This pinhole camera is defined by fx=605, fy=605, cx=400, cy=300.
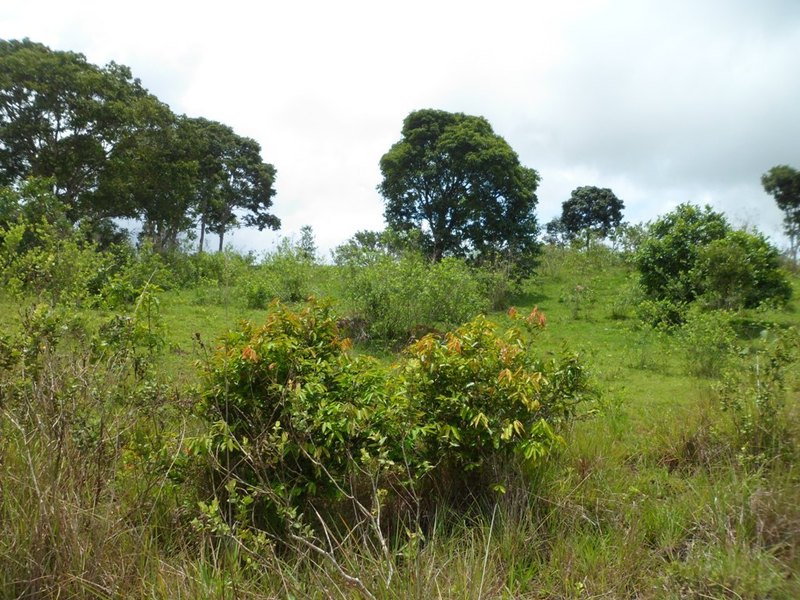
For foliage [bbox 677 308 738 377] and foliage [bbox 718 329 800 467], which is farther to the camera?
foliage [bbox 677 308 738 377]

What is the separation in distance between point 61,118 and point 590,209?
26.5m

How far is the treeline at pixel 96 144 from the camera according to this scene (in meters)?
16.7

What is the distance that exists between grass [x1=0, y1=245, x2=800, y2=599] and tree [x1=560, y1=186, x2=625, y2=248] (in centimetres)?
3033

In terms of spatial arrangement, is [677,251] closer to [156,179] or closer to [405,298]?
[405,298]

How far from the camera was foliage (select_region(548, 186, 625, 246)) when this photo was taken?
3372cm

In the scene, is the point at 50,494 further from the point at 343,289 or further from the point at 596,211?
the point at 596,211

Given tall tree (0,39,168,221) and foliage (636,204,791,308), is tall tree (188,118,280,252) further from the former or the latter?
foliage (636,204,791,308)

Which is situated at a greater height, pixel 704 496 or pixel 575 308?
pixel 575 308

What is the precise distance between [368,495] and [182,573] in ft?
4.29

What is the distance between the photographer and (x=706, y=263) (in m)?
11.9

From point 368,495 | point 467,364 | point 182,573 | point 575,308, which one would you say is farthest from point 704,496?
Result: point 575,308

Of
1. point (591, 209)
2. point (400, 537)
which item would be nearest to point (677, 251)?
point (400, 537)

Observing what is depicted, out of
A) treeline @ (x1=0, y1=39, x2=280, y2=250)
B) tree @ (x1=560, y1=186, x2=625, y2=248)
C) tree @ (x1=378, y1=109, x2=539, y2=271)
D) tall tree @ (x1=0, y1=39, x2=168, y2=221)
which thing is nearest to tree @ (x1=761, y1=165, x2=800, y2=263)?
tree @ (x1=378, y1=109, x2=539, y2=271)

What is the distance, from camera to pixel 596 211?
111 feet
